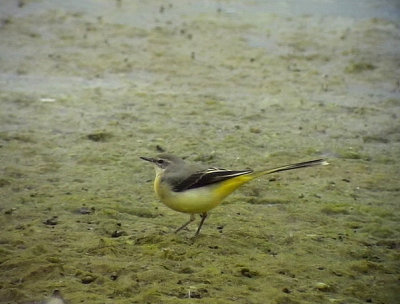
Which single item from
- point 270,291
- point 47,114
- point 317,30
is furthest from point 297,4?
point 270,291

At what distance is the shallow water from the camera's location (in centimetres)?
589

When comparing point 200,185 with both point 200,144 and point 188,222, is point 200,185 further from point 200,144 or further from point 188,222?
point 200,144

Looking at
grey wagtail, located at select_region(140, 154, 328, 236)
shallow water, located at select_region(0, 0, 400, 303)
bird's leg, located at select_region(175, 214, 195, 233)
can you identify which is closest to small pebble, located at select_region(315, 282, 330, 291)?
shallow water, located at select_region(0, 0, 400, 303)

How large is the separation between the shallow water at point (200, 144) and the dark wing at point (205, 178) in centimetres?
40

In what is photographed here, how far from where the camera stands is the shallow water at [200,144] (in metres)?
5.89

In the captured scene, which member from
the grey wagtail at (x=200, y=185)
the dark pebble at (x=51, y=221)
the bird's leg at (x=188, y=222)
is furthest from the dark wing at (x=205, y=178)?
the dark pebble at (x=51, y=221)

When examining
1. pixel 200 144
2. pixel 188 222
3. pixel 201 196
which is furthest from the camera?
pixel 200 144

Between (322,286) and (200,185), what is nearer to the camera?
(322,286)

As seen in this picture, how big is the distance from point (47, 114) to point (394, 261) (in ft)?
15.8

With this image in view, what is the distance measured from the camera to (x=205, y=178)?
6.53 metres

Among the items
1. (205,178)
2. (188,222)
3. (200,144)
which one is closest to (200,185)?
(205,178)

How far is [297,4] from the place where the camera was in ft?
50.6

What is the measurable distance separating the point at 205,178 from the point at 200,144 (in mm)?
2368

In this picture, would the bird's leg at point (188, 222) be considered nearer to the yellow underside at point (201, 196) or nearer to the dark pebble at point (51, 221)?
the yellow underside at point (201, 196)
